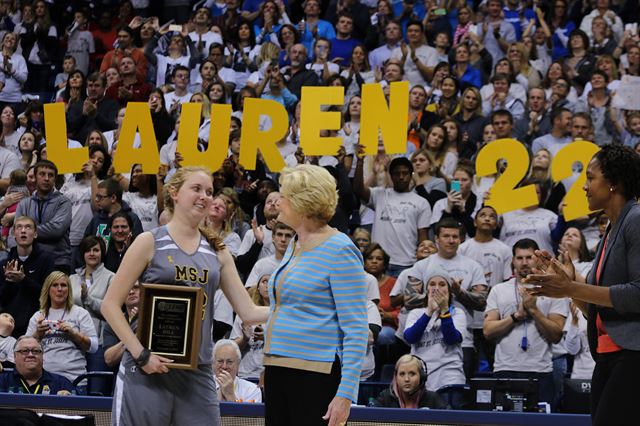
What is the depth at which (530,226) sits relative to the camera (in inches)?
419

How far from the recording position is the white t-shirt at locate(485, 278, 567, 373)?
9086mm

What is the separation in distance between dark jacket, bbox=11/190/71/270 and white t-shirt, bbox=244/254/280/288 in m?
2.12

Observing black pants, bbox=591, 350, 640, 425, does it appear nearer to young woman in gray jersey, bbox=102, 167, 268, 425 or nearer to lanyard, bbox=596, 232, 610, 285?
lanyard, bbox=596, 232, 610, 285

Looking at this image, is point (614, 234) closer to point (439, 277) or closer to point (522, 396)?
point (522, 396)

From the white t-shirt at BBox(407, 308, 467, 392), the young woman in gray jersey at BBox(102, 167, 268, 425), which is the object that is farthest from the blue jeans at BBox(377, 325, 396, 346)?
the young woman in gray jersey at BBox(102, 167, 268, 425)

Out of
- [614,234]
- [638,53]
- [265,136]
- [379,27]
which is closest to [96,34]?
[379,27]

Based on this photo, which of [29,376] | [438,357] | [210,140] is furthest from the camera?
[210,140]

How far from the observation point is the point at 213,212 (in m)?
10.4

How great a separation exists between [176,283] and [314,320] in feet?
2.59

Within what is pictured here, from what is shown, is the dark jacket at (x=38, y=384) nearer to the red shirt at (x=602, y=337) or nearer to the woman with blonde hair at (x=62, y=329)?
the woman with blonde hair at (x=62, y=329)

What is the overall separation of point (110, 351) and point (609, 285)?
11.9 feet

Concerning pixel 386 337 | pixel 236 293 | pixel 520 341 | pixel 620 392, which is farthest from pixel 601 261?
pixel 386 337

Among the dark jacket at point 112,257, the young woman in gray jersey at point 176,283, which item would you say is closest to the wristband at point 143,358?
the young woman in gray jersey at point 176,283

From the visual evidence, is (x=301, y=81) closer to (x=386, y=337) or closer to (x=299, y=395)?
(x=386, y=337)
